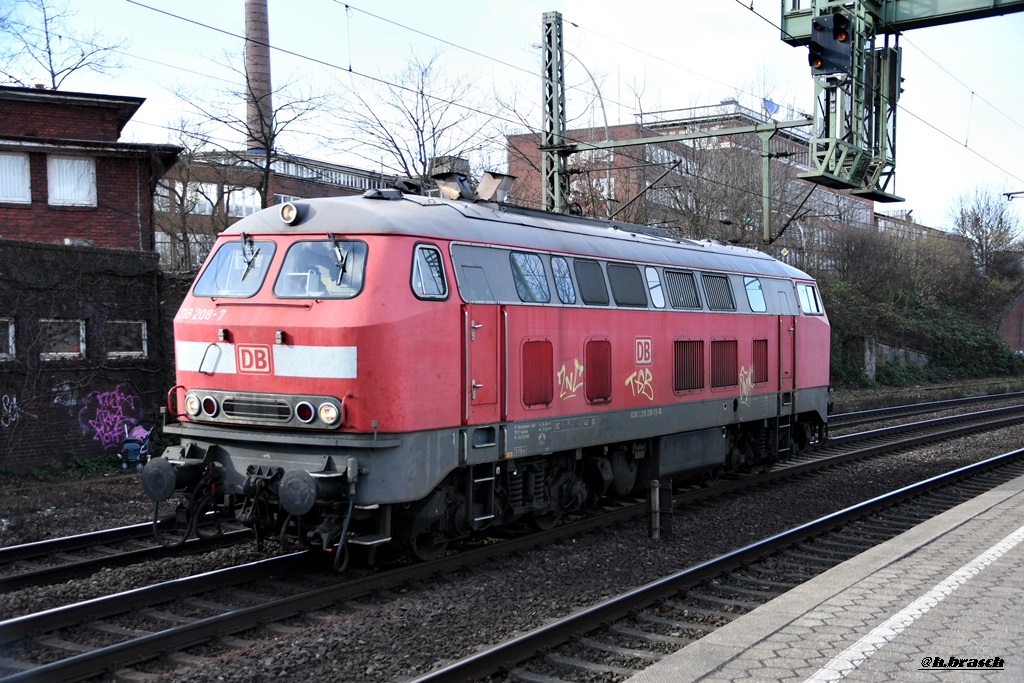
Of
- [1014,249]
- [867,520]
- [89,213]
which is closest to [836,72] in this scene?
[867,520]

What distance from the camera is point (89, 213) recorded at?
69.4ft

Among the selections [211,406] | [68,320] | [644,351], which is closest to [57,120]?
[68,320]

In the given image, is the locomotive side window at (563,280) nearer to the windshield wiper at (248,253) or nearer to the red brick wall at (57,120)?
the windshield wiper at (248,253)

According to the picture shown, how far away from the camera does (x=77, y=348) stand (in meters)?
15.7

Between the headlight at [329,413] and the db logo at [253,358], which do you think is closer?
the headlight at [329,413]

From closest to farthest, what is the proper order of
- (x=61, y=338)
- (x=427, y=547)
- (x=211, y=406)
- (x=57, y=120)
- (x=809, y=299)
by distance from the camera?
(x=211, y=406) < (x=427, y=547) < (x=61, y=338) < (x=809, y=299) < (x=57, y=120)

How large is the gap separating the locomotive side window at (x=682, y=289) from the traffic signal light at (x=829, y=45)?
3.83 metres

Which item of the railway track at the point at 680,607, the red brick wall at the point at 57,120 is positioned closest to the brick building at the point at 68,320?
the red brick wall at the point at 57,120

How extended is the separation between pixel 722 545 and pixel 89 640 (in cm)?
680

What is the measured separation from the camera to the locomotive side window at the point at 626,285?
442 inches

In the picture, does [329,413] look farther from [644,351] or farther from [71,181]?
[71,181]

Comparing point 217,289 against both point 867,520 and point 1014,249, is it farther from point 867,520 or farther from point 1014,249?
point 1014,249

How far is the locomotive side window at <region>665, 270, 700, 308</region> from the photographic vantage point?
12359 millimetres

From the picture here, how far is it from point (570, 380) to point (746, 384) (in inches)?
193
